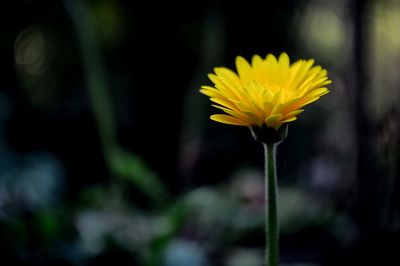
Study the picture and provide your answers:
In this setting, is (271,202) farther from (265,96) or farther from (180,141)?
(180,141)

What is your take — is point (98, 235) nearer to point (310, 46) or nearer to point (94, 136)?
point (94, 136)

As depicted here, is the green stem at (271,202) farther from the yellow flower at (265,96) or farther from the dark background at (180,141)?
the dark background at (180,141)

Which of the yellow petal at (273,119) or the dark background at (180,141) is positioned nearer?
the yellow petal at (273,119)

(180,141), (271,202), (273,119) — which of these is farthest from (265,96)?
(180,141)

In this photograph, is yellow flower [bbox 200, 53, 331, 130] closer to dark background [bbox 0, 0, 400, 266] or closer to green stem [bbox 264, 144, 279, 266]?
green stem [bbox 264, 144, 279, 266]

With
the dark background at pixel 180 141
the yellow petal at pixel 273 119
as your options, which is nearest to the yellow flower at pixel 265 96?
the yellow petal at pixel 273 119

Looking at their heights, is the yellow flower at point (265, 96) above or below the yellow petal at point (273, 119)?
above

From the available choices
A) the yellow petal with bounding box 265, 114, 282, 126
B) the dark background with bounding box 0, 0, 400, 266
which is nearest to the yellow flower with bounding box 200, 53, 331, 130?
the yellow petal with bounding box 265, 114, 282, 126
